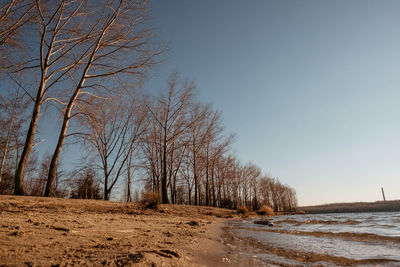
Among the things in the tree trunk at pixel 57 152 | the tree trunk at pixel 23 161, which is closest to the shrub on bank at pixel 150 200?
the tree trunk at pixel 57 152

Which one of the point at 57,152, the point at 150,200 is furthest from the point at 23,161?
the point at 150,200

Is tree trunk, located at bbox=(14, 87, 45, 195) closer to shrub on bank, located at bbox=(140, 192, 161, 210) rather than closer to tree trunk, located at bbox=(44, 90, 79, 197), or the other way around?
tree trunk, located at bbox=(44, 90, 79, 197)

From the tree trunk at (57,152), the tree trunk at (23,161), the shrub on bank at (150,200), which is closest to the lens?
the tree trunk at (23,161)

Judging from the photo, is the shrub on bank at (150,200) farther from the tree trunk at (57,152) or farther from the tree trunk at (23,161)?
the tree trunk at (23,161)

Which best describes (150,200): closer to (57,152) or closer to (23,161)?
(57,152)

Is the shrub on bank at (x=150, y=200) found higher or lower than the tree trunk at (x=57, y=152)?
lower

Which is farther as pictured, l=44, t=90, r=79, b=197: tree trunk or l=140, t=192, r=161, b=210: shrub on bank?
l=140, t=192, r=161, b=210: shrub on bank

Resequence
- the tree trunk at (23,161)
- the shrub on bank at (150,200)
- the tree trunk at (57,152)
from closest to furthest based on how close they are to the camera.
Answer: the tree trunk at (23,161) < the tree trunk at (57,152) < the shrub on bank at (150,200)

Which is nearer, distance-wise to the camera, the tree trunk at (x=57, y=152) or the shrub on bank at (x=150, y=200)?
the tree trunk at (x=57, y=152)

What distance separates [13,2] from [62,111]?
4695mm

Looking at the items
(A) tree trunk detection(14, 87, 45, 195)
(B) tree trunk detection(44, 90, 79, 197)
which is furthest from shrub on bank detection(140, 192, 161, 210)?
(A) tree trunk detection(14, 87, 45, 195)

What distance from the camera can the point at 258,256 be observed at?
3.06 metres

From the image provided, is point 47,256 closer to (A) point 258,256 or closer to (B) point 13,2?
(A) point 258,256

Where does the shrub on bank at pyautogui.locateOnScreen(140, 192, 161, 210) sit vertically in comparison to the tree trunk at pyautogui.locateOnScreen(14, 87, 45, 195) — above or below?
below
